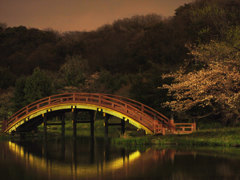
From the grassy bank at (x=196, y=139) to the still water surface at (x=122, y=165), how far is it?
10.8 feet

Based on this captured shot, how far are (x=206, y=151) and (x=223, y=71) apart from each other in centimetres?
1028

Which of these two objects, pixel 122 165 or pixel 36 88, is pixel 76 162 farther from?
pixel 36 88

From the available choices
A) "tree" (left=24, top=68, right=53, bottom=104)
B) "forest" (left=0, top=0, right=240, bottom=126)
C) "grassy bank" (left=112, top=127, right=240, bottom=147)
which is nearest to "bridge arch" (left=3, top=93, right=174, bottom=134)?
"grassy bank" (left=112, top=127, right=240, bottom=147)

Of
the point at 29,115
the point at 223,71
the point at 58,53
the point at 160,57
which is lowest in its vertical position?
the point at 29,115

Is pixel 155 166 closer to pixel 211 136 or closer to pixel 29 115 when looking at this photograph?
A: pixel 211 136

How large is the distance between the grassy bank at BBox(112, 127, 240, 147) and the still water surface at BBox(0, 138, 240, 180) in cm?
330

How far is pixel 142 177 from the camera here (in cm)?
1748

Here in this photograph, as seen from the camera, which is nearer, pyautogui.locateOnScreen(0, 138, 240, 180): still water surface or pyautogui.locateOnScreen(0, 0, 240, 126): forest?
pyautogui.locateOnScreen(0, 138, 240, 180): still water surface

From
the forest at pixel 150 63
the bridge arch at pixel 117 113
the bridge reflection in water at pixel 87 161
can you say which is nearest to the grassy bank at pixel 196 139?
the bridge arch at pixel 117 113

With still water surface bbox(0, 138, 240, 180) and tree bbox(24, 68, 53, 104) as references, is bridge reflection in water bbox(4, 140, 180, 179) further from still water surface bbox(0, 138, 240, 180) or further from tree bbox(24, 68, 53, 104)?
tree bbox(24, 68, 53, 104)

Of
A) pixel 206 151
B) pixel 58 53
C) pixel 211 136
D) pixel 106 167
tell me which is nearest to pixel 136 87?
pixel 211 136

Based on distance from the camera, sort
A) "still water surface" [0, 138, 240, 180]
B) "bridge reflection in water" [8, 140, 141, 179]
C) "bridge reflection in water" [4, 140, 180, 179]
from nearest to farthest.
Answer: "still water surface" [0, 138, 240, 180], "bridge reflection in water" [4, 140, 180, 179], "bridge reflection in water" [8, 140, 141, 179]

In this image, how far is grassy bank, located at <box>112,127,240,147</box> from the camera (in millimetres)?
29516

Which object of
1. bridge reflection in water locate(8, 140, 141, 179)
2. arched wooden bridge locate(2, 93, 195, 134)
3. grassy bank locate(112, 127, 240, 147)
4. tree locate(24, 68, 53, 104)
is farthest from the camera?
tree locate(24, 68, 53, 104)
